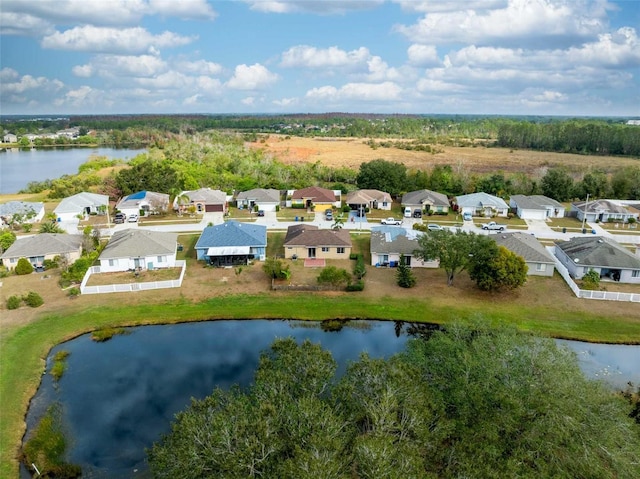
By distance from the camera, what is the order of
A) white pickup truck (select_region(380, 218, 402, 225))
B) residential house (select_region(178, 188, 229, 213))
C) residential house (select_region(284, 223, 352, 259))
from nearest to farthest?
residential house (select_region(284, 223, 352, 259)), white pickup truck (select_region(380, 218, 402, 225)), residential house (select_region(178, 188, 229, 213))

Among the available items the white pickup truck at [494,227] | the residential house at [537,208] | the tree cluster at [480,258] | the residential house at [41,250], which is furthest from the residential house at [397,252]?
the residential house at [41,250]

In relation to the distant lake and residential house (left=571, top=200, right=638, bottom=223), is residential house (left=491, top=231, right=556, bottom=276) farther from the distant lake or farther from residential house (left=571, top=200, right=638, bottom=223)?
the distant lake

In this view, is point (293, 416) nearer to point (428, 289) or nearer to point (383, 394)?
point (383, 394)

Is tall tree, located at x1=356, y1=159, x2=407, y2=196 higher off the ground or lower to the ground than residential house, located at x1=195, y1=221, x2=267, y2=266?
higher

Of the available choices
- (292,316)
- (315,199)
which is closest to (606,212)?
(315,199)

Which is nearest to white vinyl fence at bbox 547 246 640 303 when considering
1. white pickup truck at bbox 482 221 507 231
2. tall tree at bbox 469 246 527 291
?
tall tree at bbox 469 246 527 291

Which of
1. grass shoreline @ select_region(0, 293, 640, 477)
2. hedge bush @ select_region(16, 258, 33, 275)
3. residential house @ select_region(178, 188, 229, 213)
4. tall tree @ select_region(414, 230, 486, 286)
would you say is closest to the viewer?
grass shoreline @ select_region(0, 293, 640, 477)
